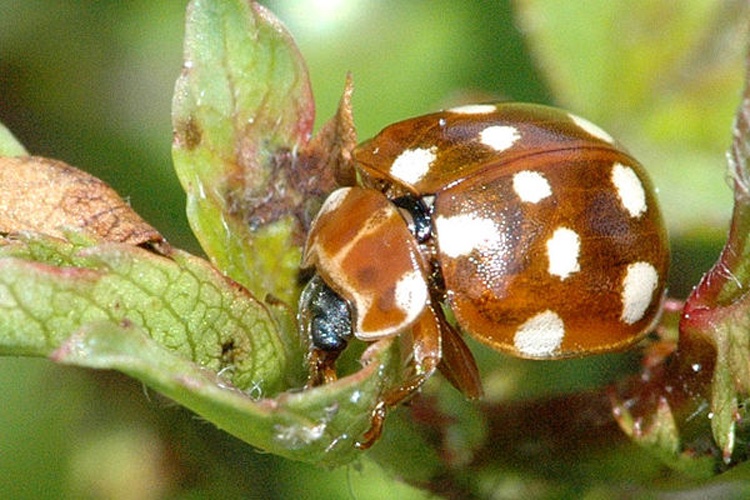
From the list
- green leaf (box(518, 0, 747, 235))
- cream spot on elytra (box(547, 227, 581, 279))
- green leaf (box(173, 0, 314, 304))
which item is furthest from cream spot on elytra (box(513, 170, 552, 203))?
green leaf (box(518, 0, 747, 235))

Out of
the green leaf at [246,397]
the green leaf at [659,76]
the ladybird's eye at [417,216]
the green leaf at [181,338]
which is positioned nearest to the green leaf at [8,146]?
the green leaf at [181,338]

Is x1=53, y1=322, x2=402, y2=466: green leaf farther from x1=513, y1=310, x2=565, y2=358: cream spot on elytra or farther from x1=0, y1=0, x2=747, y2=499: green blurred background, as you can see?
x1=0, y1=0, x2=747, y2=499: green blurred background

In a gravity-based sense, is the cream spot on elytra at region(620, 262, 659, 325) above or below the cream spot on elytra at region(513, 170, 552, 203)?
below

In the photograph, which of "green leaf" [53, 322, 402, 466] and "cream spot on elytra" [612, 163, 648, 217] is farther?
"cream spot on elytra" [612, 163, 648, 217]

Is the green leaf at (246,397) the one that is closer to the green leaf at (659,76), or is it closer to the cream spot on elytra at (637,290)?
the cream spot on elytra at (637,290)

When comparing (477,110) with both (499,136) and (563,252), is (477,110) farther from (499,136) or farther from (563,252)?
(563,252)

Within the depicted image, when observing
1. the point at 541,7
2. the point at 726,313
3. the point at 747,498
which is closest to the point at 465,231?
the point at 726,313
